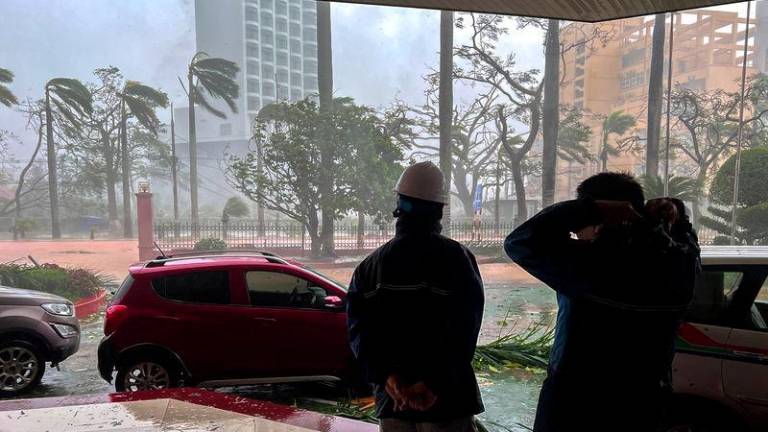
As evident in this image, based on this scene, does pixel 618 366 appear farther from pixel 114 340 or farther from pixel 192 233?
pixel 192 233

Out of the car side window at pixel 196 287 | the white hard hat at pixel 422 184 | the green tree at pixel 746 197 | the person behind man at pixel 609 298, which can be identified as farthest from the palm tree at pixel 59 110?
the green tree at pixel 746 197

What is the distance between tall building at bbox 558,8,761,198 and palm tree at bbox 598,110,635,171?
108 millimetres

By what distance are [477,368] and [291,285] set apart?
2453mm

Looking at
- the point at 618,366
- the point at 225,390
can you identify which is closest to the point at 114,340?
the point at 225,390

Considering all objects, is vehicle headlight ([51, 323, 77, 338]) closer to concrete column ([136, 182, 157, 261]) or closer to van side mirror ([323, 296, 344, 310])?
van side mirror ([323, 296, 344, 310])

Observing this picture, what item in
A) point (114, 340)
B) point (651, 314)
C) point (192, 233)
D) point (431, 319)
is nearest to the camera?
point (651, 314)

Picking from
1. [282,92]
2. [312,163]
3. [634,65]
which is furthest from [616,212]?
[634,65]

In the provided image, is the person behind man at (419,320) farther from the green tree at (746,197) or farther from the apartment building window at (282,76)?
the green tree at (746,197)

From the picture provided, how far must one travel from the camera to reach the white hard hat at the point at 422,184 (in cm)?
171

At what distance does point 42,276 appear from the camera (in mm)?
7367

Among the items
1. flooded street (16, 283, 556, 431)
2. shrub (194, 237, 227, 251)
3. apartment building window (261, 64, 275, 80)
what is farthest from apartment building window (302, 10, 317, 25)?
flooded street (16, 283, 556, 431)

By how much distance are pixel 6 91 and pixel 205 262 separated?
6.06 m

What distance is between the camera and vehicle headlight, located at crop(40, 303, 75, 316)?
15.4ft

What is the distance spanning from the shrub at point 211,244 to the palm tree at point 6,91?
371cm
